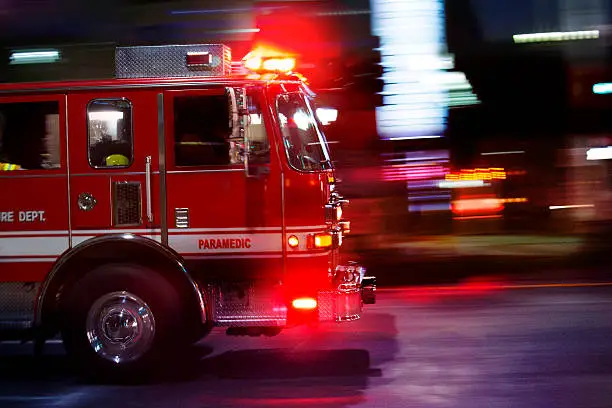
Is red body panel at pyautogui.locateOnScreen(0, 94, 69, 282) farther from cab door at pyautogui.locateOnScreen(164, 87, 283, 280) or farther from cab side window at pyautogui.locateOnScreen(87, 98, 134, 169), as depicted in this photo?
cab door at pyautogui.locateOnScreen(164, 87, 283, 280)

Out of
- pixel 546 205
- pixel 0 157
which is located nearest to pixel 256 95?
pixel 0 157

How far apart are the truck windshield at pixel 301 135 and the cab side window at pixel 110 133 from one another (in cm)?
129

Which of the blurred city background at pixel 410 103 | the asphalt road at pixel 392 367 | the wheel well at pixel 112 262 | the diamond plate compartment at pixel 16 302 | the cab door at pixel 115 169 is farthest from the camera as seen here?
the blurred city background at pixel 410 103

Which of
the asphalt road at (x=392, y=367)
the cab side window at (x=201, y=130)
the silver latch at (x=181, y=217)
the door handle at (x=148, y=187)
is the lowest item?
the asphalt road at (x=392, y=367)

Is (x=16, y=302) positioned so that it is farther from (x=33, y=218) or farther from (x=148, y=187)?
(x=148, y=187)

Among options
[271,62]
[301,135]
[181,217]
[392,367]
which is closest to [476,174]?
[392,367]

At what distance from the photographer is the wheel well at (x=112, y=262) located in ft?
21.8

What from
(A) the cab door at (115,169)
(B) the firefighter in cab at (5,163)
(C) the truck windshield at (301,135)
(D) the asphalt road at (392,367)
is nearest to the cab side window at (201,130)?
(A) the cab door at (115,169)

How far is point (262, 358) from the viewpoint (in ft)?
25.1

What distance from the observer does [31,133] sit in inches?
272

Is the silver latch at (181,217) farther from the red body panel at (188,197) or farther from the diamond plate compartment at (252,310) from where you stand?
the diamond plate compartment at (252,310)

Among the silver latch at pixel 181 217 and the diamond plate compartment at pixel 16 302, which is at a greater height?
the silver latch at pixel 181 217

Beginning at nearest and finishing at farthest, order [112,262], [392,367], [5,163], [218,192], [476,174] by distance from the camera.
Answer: [218,192] < [112,262] < [5,163] < [392,367] < [476,174]

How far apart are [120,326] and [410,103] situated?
1264 centimetres
